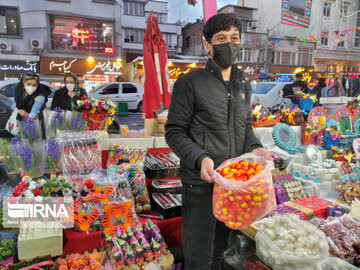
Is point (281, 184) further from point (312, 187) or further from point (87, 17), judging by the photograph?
point (87, 17)

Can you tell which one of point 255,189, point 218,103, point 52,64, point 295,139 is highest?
point 52,64

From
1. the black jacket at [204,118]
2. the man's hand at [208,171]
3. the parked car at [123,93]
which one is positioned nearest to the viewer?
the man's hand at [208,171]

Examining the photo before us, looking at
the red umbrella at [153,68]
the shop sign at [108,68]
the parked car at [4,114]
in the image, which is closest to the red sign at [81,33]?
the shop sign at [108,68]

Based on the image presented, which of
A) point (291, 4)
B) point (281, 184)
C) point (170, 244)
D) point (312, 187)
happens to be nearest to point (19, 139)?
point (170, 244)

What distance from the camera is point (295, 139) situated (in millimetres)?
3584

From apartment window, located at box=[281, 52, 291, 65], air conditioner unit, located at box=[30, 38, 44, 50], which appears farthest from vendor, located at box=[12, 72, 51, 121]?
apartment window, located at box=[281, 52, 291, 65]

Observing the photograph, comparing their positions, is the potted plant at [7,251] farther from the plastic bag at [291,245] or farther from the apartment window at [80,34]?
the apartment window at [80,34]

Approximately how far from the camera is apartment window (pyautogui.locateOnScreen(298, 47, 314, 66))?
884 inches

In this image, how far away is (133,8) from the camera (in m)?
20.2

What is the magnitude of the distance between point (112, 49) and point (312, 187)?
49.2ft

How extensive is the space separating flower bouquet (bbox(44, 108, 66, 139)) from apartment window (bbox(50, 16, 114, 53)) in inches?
541

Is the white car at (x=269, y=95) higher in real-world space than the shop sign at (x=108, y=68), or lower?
lower

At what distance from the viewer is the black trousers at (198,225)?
1.46 m

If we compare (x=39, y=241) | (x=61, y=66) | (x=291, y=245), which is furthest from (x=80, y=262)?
(x=61, y=66)
